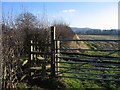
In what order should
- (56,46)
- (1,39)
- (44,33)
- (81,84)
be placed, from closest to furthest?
(1,39) → (81,84) → (56,46) → (44,33)

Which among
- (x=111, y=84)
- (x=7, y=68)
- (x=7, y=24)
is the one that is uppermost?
(x=7, y=24)

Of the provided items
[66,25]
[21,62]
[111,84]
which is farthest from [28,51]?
[66,25]

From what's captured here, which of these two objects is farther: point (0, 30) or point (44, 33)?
point (44, 33)

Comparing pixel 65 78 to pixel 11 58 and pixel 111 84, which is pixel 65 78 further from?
pixel 11 58

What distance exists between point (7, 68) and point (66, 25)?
14.9 meters

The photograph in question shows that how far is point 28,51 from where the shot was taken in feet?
28.7

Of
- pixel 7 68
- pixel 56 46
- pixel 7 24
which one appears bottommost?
pixel 7 68

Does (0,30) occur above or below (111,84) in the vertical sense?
above

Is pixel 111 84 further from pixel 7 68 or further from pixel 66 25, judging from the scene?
pixel 66 25

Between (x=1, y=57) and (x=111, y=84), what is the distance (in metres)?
3.41

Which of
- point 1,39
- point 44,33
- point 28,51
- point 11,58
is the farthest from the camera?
point 44,33

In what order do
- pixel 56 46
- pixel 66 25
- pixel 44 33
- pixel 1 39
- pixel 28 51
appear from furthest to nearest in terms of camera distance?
1. pixel 66 25
2. pixel 44 33
3. pixel 28 51
4. pixel 56 46
5. pixel 1 39

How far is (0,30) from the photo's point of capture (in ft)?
21.1

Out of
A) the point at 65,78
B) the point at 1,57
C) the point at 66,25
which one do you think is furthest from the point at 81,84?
the point at 66,25
